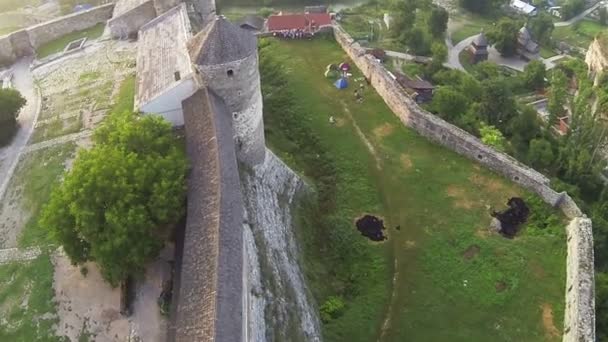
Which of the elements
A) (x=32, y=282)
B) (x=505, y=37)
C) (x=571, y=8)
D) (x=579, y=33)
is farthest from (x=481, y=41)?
(x=32, y=282)

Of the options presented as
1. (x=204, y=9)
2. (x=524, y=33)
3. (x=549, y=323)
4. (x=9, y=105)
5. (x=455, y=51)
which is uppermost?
(x=204, y=9)

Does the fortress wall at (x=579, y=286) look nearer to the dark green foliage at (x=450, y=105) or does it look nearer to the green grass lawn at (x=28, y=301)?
the dark green foliage at (x=450, y=105)

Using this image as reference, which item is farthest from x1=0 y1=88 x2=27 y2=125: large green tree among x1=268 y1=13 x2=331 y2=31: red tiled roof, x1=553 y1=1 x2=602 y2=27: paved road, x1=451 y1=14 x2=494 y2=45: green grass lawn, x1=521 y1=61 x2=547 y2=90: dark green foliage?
x1=553 y1=1 x2=602 y2=27: paved road

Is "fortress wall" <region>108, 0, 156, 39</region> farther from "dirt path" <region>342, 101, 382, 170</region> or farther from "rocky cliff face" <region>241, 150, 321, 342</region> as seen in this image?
"rocky cliff face" <region>241, 150, 321, 342</region>

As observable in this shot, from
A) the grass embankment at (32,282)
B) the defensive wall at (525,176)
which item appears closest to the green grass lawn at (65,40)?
the grass embankment at (32,282)

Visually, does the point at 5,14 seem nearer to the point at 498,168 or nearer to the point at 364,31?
the point at 364,31

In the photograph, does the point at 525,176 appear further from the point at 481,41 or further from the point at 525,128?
the point at 481,41
